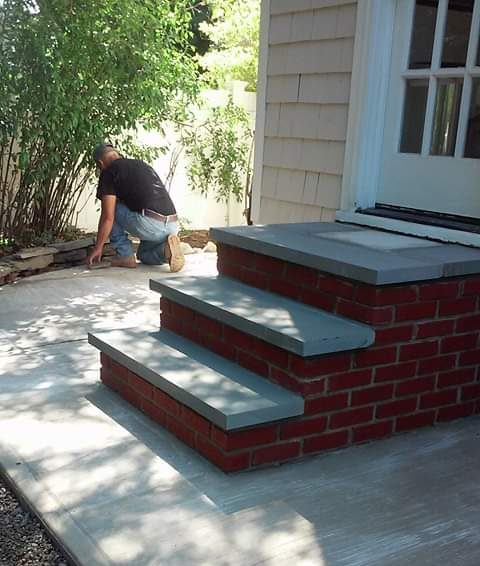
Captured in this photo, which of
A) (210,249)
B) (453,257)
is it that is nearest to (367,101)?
(453,257)

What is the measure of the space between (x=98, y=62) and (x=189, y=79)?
4.21 ft

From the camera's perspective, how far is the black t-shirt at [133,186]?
5715 mm

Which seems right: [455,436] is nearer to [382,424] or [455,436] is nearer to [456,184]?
[382,424]

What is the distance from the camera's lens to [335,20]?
389cm

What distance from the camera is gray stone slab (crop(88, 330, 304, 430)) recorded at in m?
2.43

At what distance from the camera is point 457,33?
3434mm

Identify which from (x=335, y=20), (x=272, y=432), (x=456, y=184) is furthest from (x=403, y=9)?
(x=272, y=432)

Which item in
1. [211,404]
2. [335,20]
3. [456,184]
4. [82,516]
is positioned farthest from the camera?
[335,20]

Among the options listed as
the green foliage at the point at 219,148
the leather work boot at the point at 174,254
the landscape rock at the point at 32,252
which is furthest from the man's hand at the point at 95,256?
the green foliage at the point at 219,148

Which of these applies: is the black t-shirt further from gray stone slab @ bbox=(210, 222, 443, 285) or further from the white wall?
gray stone slab @ bbox=(210, 222, 443, 285)

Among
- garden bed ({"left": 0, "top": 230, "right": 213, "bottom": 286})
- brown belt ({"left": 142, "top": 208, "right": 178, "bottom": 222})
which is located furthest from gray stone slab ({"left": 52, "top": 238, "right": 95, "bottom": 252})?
brown belt ({"left": 142, "top": 208, "right": 178, "bottom": 222})

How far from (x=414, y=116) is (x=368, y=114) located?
0.25 meters

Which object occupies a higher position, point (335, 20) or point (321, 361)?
point (335, 20)

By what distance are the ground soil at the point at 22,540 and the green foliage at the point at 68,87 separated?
3.74 m
